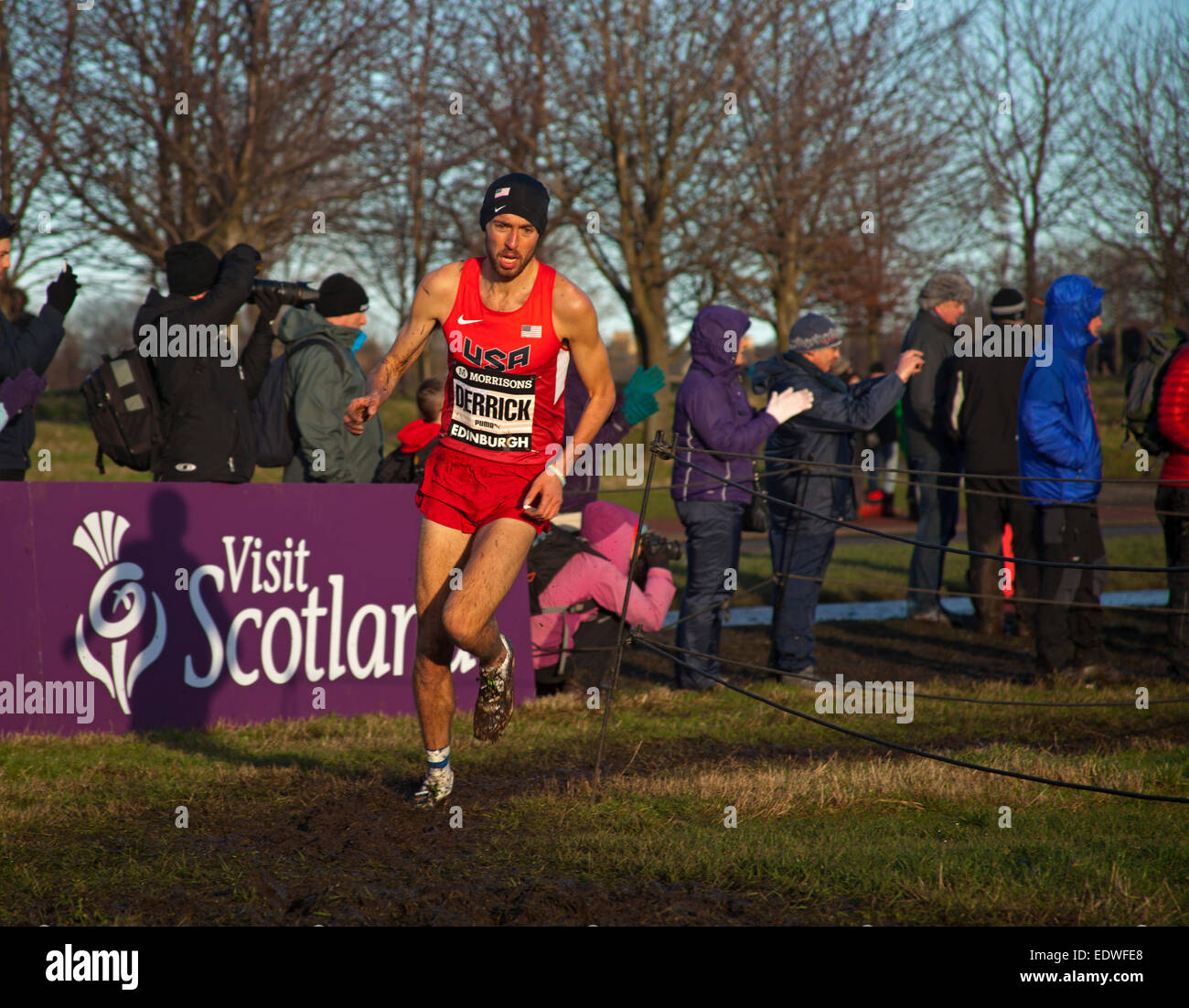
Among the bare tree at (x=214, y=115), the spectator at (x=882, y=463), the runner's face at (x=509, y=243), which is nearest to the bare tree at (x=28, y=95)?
the bare tree at (x=214, y=115)

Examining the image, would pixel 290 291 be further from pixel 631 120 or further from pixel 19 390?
pixel 631 120

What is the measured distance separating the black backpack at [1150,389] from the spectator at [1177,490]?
4.0 inches

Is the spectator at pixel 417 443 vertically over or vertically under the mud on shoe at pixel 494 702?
over

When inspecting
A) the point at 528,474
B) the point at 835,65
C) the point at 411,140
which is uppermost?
the point at 835,65

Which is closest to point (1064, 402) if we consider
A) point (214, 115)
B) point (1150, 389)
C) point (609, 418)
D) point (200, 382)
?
point (1150, 389)

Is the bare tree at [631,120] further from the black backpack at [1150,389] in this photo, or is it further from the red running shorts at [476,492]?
the red running shorts at [476,492]

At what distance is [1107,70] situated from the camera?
28812mm

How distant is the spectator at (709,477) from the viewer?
7.86 metres

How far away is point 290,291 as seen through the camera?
25.6 feet

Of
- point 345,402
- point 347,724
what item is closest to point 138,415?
point 345,402

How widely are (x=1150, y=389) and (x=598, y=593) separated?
384 centimetres

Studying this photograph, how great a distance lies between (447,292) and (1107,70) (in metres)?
28.4

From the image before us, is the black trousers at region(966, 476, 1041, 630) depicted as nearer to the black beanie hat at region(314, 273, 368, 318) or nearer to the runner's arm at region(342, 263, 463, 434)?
the black beanie hat at region(314, 273, 368, 318)

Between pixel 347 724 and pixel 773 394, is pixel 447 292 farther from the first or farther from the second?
pixel 773 394
